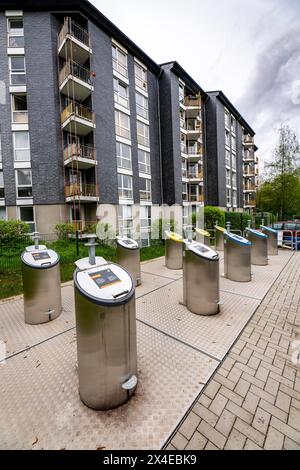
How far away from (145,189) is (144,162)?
93.1 inches

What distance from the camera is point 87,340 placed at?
1.94 m

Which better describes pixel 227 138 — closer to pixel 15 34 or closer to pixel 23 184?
pixel 15 34

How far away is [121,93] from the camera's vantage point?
15.9 m

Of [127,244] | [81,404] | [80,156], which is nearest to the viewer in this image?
[81,404]

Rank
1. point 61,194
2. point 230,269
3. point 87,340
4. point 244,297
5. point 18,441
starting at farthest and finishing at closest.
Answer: point 61,194 → point 230,269 → point 244,297 → point 87,340 → point 18,441

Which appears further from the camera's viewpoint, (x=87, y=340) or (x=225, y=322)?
(x=225, y=322)

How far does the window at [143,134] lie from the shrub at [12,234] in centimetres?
1159

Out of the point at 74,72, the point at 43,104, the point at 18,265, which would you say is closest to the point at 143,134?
the point at 74,72

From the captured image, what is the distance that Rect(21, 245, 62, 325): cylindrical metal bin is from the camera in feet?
11.5

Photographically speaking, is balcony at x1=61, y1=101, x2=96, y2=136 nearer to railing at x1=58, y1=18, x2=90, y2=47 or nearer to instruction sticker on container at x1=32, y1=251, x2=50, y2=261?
railing at x1=58, y1=18, x2=90, y2=47

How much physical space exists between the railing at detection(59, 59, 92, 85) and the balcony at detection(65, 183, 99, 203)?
663cm

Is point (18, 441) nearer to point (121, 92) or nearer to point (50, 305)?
point (50, 305)

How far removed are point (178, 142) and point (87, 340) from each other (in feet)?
66.6
